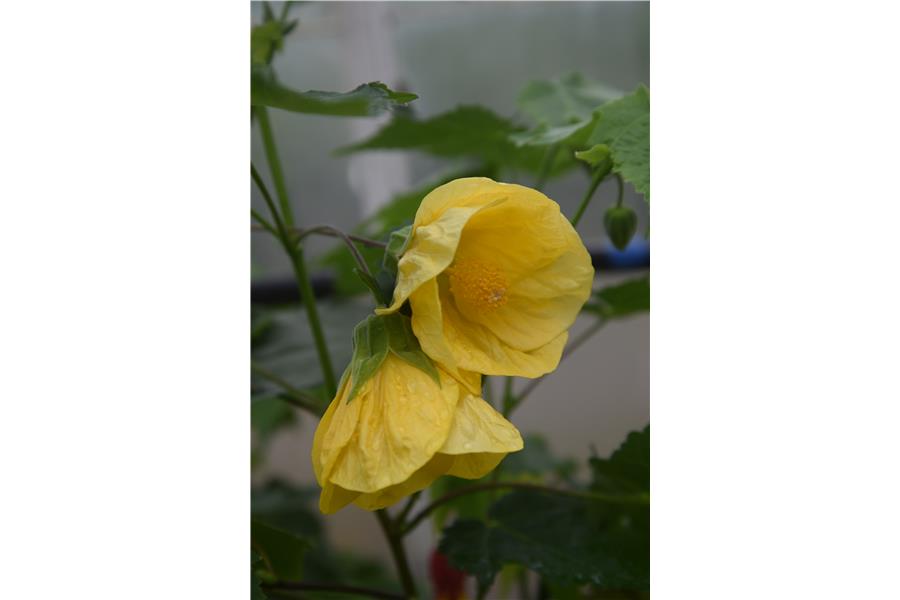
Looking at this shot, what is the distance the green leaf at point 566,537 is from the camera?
1.47 ft

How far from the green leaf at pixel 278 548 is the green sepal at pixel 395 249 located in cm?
18

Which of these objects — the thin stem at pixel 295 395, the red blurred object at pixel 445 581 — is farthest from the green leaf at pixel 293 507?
the thin stem at pixel 295 395

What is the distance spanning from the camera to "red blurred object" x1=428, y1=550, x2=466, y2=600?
2.11ft

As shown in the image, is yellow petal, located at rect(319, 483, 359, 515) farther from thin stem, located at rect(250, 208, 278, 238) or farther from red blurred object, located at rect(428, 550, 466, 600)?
red blurred object, located at rect(428, 550, 466, 600)

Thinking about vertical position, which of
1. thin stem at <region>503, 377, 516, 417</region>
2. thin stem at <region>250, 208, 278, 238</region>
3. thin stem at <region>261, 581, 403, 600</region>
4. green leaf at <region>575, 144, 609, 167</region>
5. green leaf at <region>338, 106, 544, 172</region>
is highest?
green leaf at <region>338, 106, 544, 172</region>

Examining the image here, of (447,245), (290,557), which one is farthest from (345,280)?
(447,245)

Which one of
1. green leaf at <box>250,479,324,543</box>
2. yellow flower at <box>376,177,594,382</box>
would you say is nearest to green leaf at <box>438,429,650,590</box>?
yellow flower at <box>376,177,594,382</box>

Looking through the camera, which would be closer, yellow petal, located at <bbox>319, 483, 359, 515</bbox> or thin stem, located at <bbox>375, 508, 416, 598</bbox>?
yellow petal, located at <bbox>319, 483, 359, 515</bbox>

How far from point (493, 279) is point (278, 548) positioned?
0.23 m

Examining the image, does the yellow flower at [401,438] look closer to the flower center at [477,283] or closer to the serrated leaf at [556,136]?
the flower center at [477,283]

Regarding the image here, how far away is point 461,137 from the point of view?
2.04 ft

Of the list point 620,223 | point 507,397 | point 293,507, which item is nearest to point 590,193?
point 620,223

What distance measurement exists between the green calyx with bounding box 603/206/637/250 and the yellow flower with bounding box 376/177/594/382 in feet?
0.32
